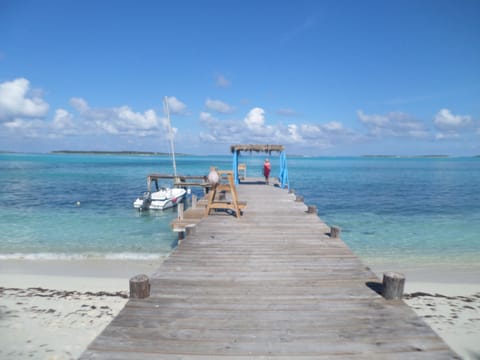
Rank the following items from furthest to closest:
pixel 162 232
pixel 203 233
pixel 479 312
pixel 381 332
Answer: pixel 162 232
pixel 203 233
pixel 479 312
pixel 381 332

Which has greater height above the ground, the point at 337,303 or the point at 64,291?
the point at 337,303

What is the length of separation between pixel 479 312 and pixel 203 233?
804cm

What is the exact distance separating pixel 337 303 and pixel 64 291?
843 centimetres

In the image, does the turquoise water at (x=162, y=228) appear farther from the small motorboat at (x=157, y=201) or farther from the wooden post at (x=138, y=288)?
the wooden post at (x=138, y=288)

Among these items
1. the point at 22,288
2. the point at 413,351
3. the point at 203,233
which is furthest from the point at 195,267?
the point at 22,288

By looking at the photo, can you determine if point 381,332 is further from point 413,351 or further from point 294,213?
point 294,213

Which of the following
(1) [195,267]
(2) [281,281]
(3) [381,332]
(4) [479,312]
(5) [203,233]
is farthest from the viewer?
(5) [203,233]

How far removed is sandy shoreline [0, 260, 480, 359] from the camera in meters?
5.92

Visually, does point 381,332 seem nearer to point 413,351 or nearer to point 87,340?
point 413,351

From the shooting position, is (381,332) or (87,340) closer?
(381,332)

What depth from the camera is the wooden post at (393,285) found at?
13.9ft

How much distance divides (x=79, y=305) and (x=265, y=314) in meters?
6.30

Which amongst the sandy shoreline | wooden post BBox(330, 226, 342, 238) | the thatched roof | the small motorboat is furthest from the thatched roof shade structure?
wooden post BBox(330, 226, 342, 238)

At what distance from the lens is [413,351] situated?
317cm
